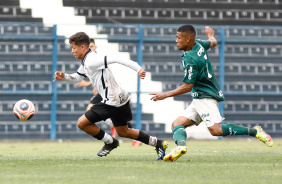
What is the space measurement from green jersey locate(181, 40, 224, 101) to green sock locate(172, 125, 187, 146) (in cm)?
44

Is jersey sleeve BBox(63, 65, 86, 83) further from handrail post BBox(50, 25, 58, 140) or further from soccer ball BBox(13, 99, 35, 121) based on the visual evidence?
handrail post BBox(50, 25, 58, 140)

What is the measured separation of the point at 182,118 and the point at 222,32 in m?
9.50

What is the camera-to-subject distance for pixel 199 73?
7.57m

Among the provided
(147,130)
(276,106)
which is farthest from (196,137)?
(276,106)

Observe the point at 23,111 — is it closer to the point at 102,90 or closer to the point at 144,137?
the point at 102,90

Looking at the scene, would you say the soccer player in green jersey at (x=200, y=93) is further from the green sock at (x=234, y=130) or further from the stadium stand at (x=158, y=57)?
the stadium stand at (x=158, y=57)

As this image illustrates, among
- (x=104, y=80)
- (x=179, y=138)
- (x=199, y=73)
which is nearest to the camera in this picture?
(x=179, y=138)

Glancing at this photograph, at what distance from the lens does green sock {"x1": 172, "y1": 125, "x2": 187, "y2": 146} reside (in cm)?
730

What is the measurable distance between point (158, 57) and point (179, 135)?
9.63 meters

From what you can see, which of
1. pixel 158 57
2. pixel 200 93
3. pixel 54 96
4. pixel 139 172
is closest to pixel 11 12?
pixel 54 96

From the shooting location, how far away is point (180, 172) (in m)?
5.99

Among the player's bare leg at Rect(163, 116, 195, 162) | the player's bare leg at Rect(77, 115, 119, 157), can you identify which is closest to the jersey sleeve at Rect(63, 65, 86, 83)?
the player's bare leg at Rect(77, 115, 119, 157)

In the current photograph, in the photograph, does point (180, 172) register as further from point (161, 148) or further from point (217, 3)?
point (217, 3)

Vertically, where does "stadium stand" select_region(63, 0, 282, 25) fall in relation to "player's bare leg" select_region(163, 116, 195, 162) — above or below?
above
